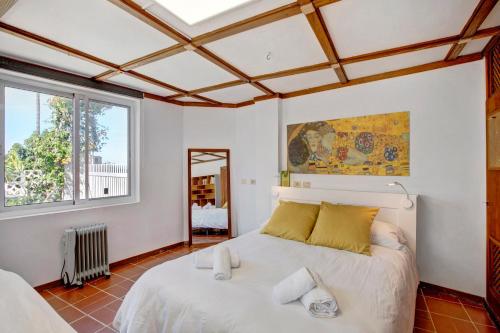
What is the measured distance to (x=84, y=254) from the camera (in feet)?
9.61

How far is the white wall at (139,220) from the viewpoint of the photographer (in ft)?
8.50

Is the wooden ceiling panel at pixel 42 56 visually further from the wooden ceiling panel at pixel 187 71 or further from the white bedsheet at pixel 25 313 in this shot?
the white bedsheet at pixel 25 313

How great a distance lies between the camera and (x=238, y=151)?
172 inches

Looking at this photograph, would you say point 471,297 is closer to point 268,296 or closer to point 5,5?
point 268,296

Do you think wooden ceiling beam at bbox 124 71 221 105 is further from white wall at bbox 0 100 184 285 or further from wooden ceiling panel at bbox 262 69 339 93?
wooden ceiling panel at bbox 262 69 339 93

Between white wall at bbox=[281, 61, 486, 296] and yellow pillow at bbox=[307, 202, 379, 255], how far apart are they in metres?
0.63

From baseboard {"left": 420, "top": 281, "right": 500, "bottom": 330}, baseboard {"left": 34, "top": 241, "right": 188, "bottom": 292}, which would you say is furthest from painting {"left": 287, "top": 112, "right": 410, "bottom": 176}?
baseboard {"left": 34, "top": 241, "right": 188, "bottom": 292}

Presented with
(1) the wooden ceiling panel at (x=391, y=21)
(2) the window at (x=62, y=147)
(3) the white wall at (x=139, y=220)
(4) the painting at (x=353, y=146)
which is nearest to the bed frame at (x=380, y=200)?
(4) the painting at (x=353, y=146)

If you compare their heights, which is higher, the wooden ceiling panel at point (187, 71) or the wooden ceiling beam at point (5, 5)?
the wooden ceiling panel at point (187, 71)

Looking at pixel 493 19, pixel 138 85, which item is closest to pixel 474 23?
pixel 493 19

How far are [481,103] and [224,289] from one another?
295cm

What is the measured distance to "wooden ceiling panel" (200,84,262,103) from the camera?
350 centimetres

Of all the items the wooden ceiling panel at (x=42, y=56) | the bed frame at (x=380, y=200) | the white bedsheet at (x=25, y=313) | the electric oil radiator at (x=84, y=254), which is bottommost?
the electric oil radiator at (x=84, y=254)

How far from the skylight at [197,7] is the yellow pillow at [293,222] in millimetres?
2145
